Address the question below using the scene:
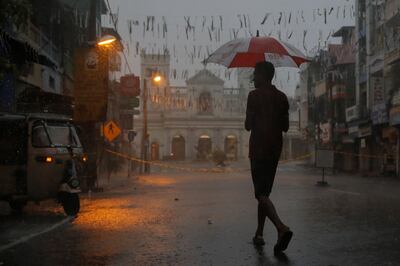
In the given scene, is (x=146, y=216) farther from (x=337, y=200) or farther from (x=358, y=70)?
(x=358, y=70)

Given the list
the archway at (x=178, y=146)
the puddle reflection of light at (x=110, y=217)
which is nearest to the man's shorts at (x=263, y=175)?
the puddle reflection of light at (x=110, y=217)

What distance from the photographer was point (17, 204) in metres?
11.5

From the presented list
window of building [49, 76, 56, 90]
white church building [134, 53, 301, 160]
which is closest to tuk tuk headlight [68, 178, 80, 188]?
window of building [49, 76, 56, 90]

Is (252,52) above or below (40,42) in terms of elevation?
below

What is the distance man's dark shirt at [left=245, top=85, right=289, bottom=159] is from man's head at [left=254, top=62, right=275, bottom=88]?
0.42ft

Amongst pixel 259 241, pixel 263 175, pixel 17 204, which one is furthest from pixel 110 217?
pixel 263 175

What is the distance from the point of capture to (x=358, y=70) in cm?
4434

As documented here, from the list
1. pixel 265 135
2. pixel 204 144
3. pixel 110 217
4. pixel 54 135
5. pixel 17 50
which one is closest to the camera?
pixel 265 135

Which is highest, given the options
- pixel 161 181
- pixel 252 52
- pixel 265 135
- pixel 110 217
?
pixel 252 52

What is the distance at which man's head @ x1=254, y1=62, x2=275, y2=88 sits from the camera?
712cm

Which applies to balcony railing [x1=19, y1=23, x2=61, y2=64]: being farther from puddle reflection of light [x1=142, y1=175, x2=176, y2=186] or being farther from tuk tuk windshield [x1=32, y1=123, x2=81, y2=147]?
tuk tuk windshield [x1=32, y1=123, x2=81, y2=147]

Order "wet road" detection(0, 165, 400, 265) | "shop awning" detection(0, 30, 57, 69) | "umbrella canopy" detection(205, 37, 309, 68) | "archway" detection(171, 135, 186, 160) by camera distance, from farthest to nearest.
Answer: "archway" detection(171, 135, 186, 160)
"shop awning" detection(0, 30, 57, 69)
"umbrella canopy" detection(205, 37, 309, 68)
"wet road" detection(0, 165, 400, 265)

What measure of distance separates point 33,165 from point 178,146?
84171 millimetres

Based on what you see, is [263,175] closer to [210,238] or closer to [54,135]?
[210,238]
